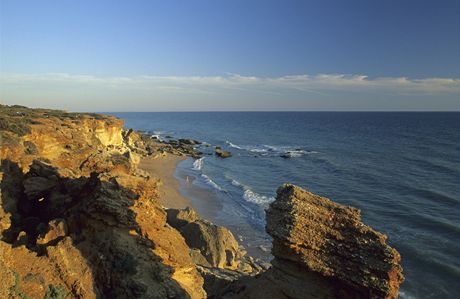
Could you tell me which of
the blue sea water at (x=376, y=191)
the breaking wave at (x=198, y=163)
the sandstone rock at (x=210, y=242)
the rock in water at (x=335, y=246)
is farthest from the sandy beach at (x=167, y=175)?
the rock in water at (x=335, y=246)

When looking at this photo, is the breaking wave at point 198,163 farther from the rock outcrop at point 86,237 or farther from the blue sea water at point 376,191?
the rock outcrop at point 86,237

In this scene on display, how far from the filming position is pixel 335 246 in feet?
44.3

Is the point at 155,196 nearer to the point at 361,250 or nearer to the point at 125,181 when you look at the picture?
the point at 125,181

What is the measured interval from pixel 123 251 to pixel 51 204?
5606 mm

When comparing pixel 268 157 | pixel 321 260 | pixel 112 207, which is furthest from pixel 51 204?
pixel 268 157

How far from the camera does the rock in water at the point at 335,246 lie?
12.9 metres

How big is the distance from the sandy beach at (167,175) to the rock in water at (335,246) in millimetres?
20732

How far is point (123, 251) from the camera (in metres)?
13.6

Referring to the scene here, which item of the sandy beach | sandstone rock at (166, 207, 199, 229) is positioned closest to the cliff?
sandstone rock at (166, 207, 199, 229)

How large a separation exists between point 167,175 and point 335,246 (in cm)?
4530

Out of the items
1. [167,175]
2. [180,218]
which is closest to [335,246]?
[180,218]

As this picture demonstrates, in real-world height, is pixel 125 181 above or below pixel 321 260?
above

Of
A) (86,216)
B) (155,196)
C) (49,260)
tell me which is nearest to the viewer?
(49,260)

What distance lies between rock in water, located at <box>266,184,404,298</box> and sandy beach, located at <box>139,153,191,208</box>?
20.7 meters
